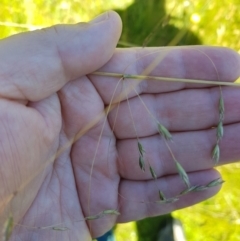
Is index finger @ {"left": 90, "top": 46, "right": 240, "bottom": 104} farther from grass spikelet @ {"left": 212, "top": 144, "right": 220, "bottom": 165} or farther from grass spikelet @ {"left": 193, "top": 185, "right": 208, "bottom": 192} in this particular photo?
grass spikelet @ {"left": 193, "top": 185, "right": 208, "bottom": 192}

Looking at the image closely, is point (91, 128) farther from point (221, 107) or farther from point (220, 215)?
point (220, 215)

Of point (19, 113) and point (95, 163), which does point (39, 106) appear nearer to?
point (19, 113)

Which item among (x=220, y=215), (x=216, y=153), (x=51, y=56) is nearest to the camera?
(x=51, y=56)

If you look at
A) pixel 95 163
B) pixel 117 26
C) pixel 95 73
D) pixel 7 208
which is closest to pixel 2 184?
pixel 7 208

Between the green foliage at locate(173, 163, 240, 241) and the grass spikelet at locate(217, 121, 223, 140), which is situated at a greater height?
the grass spikelet at locate(217, 121, 223, 140)

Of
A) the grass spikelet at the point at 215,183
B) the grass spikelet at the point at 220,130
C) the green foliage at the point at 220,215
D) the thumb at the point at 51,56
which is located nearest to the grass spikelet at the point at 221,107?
the grass spikelet at the point at 220,130

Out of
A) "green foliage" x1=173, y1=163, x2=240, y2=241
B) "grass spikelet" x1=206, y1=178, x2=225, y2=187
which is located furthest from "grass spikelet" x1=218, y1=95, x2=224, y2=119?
"green foliage" x1=173, y1=163, x2=240, y2=241

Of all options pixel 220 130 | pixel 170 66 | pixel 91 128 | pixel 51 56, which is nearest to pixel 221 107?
pixel 220 130
